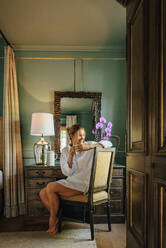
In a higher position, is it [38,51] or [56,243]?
[38,51]

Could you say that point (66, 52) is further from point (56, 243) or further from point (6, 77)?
point (56, 243)

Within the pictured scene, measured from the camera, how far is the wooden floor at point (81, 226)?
7.91 feet

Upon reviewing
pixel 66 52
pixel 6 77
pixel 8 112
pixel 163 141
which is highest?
pixel 66 52

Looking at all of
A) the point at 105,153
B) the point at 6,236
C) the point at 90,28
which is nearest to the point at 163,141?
the point at 105,153

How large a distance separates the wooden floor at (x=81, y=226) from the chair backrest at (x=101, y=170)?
1.51 feet

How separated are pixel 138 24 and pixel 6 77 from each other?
2142 millimetres

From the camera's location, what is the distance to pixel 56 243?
7.63ft

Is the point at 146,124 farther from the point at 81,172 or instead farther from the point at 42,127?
the point at 42,127

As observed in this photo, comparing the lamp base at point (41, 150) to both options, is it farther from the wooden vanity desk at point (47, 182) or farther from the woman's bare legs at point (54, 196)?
the woman's bare legs at point (54, 196)

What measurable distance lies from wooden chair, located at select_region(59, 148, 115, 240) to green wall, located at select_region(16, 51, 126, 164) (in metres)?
1.10

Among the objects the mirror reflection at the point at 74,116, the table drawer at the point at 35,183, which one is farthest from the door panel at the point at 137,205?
the mirror reflection at the point at 74,116

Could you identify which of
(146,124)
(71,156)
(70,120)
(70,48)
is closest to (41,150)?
(70,120)

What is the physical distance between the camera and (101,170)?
2521 mm

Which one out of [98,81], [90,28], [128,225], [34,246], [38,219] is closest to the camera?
[128,225]
